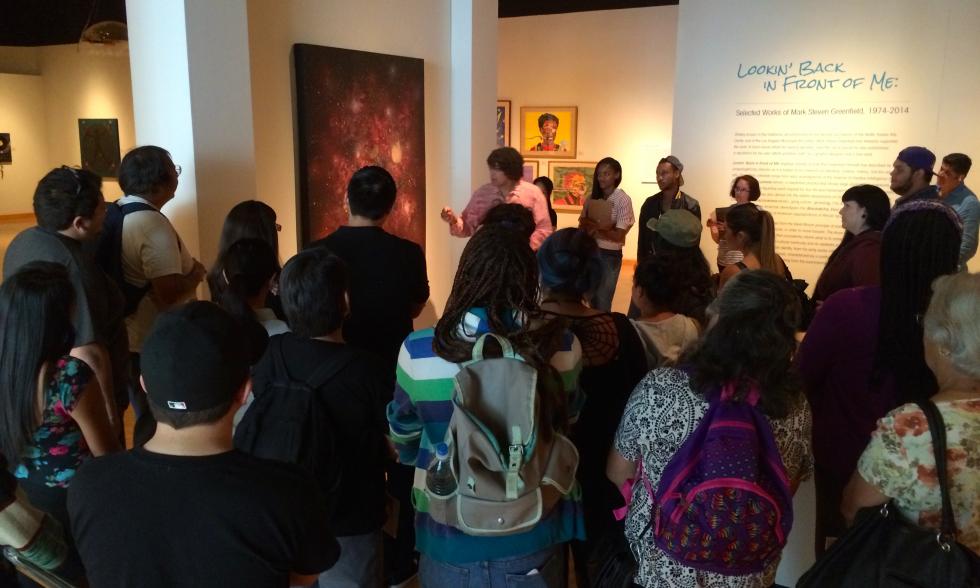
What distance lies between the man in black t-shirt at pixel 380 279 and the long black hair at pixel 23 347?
3.77ft

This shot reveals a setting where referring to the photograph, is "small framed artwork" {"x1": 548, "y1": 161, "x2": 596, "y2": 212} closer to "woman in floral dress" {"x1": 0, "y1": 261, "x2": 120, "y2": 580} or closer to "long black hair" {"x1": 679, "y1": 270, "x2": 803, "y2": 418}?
"long black hair" {"x1": 679, "y1": 270, "x2": 803, "y2": 418}

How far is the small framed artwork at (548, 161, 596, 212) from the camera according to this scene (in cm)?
1138

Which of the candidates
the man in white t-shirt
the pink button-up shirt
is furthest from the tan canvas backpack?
the pink button-up shirt

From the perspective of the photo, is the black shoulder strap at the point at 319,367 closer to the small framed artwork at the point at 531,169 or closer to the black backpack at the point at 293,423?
the black backpack at the point at 293,423

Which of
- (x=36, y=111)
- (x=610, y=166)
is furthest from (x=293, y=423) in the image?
(x=36, y=111)

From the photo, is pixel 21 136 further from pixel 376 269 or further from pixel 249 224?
pixel 376 269

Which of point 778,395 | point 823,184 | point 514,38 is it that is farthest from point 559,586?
point 514,38

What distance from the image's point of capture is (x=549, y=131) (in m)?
11.5

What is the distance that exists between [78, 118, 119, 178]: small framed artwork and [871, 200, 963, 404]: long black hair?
30.3 ft

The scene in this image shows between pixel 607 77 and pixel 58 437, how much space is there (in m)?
10.3

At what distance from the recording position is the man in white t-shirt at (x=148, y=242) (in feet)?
10.0

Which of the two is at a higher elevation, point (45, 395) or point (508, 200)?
point (508, 200)

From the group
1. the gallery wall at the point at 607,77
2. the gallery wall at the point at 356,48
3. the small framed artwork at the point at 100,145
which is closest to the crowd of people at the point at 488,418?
the gallery wall at the point at 356,48

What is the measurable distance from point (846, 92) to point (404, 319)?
5.81 m
